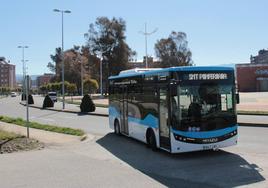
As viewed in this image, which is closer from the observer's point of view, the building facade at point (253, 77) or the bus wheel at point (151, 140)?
the bus wheel at point (151, 140)

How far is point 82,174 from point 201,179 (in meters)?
2.84

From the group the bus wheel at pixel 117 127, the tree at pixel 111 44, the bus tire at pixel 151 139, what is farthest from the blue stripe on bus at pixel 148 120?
the tree at pixel 111 44

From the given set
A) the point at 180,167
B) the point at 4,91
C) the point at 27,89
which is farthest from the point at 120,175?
the point at 4,91

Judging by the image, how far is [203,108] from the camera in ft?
38.0

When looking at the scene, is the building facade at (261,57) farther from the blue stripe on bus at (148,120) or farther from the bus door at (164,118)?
the bus door at (164,118)

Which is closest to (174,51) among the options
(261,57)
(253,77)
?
(253,77)

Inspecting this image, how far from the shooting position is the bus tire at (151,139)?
13212mm

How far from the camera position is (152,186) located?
8.40 meters

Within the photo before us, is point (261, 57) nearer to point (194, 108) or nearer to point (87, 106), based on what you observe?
point (87, 106)

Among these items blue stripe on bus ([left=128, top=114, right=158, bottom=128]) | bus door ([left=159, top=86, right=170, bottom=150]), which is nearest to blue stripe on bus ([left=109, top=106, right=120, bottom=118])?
blue stripe on bus ([left=128, top=114, right=158, bottom=128])

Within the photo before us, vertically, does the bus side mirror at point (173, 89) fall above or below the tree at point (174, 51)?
below

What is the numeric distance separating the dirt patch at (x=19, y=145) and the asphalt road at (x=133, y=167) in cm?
53

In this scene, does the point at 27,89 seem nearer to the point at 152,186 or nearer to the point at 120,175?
the point at 120,175

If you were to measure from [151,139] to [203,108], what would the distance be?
2.52 meters
